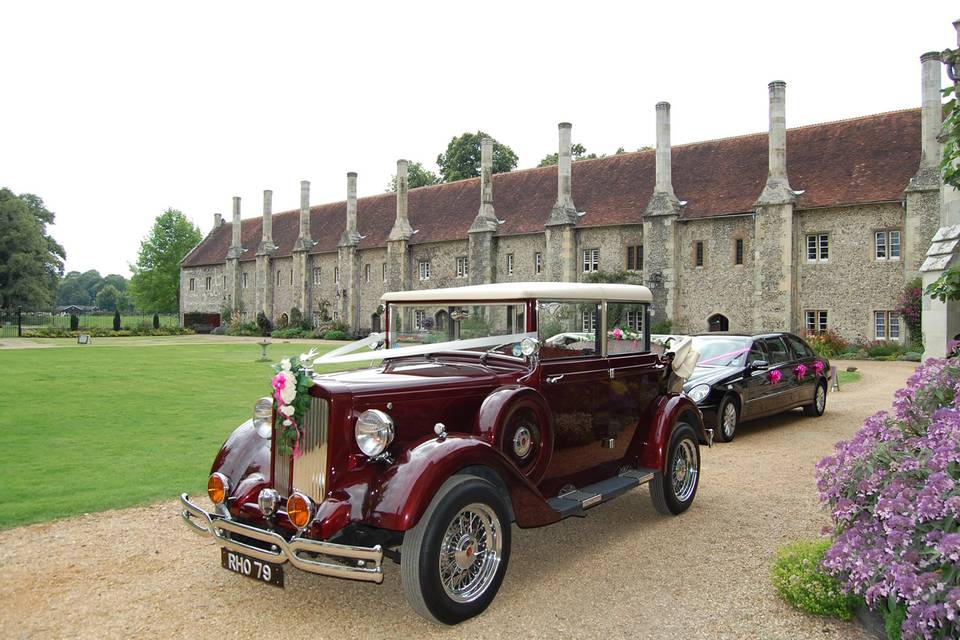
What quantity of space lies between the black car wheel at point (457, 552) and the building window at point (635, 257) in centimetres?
2911

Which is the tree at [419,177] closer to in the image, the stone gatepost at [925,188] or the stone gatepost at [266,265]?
the stone gatepost at [266,265]

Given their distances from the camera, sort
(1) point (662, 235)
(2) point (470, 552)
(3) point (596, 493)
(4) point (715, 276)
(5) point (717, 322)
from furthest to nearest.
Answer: (1) point (662, 235) → (5) point (717, 322) → (4) point (715, 276) → (3) point (596, 493) → (2) point (470, 552)

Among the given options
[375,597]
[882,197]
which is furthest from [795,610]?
[882,197]

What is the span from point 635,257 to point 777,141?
8.05 metres

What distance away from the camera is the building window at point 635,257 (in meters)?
32.2

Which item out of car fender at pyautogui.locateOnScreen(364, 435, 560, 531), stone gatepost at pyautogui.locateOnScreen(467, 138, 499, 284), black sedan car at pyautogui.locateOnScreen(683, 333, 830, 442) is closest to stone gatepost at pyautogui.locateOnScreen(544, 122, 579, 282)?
stone gatepost at pyautogui.locateOnScreen(467, 138, 499, 284)

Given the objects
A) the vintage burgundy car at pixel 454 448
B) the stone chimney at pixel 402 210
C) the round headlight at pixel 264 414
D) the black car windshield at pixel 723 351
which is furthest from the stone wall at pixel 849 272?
the round headlight at pixel 264 414

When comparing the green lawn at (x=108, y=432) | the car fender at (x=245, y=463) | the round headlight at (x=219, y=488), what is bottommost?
the green lawn at (x=108, y=432)

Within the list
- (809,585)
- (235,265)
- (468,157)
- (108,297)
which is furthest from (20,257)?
(108,297)

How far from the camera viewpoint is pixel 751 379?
411 inches

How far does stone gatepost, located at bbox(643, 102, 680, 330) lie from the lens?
30.7 m

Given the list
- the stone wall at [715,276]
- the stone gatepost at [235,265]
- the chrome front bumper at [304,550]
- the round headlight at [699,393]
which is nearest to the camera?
the chrome front bumper at [304,550]

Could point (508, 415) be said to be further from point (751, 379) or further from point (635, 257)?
point (635, 257)

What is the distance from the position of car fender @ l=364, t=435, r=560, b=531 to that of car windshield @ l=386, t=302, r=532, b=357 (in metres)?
1.05
